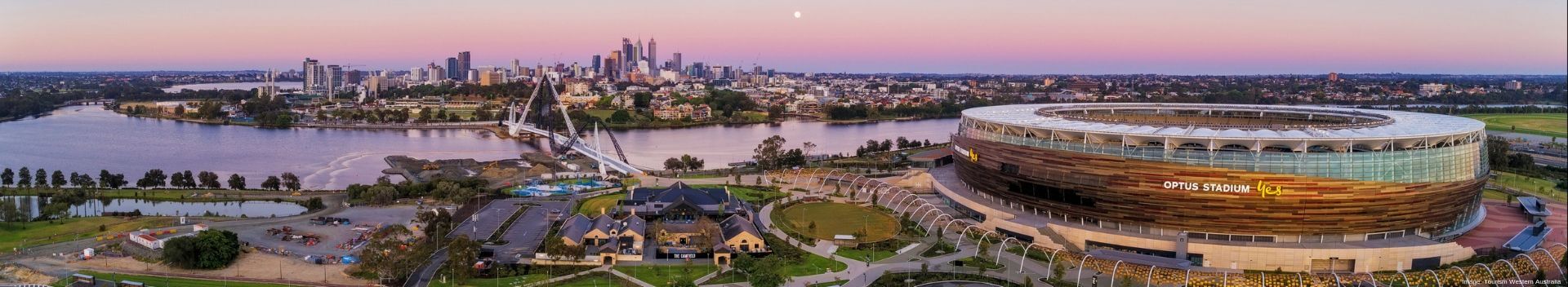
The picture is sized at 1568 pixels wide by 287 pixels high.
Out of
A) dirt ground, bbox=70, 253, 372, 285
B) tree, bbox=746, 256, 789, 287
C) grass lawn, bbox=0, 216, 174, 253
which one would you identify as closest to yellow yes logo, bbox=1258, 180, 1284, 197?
tree, bbox=746, 256, 789, 287

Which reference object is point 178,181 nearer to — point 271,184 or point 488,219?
point 271,184

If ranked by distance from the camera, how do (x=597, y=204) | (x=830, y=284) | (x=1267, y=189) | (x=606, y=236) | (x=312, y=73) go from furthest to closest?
(x=312, y=73)
(x=597, y=204)
(x=606, y=236)
(x=1267, y=189)
(x=830, y=284)

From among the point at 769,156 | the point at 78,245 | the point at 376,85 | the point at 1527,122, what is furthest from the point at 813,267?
the point at 376,85

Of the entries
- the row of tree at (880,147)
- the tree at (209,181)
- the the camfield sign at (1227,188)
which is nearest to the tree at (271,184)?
the tree at (209,181)

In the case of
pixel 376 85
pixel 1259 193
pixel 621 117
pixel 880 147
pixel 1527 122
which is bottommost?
pixel 880 147

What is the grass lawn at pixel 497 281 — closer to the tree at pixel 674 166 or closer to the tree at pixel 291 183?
the tree at pixel 291 183

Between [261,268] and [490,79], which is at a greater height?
[490,79]
